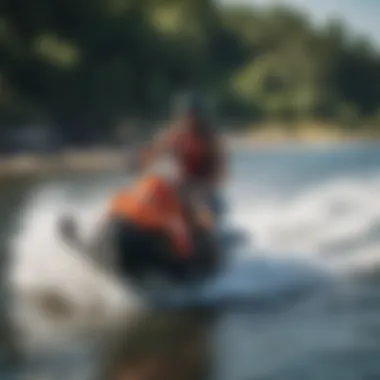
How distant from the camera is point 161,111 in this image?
1.34 meters

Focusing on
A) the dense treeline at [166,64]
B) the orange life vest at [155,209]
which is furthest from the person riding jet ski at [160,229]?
the dense treeline at [166,64]

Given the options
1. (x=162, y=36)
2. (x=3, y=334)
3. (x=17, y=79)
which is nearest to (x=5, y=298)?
(x=3, y=334)

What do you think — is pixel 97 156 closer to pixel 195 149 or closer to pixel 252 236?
pixel 195 149

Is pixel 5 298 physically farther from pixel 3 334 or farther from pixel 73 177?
pixel 73 177

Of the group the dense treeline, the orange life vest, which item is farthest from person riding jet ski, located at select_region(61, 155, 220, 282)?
the dense treeline

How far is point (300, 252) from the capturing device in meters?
1.31

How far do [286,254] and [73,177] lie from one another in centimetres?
32

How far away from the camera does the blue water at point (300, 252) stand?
4.26 feet

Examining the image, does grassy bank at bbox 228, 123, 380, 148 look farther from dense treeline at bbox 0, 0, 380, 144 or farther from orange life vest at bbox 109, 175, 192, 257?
orange life vest at bbox 109, 175, 192, 257

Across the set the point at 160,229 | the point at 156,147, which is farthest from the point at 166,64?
the point at 160,229

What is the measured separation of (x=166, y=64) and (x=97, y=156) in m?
0.17

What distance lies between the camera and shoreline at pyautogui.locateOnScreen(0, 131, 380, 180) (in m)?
1.32

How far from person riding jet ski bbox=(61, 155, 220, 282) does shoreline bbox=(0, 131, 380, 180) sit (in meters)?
0.05

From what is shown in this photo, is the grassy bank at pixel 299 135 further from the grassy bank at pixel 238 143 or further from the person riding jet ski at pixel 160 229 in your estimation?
the person riding jet ski at pixel 160 229
